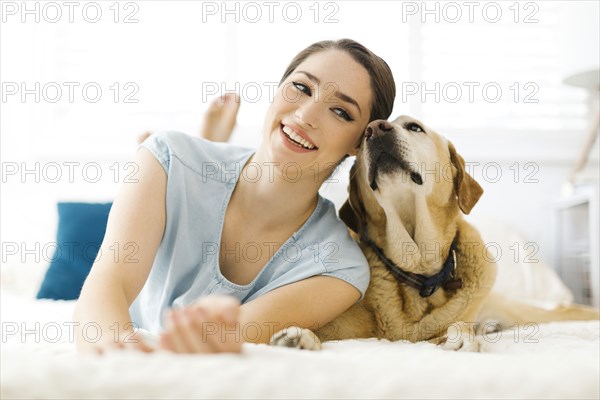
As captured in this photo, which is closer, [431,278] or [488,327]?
[431,278]

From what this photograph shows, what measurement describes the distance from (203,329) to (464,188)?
3.20 feet

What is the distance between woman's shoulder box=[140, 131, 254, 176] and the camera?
4.53 feet

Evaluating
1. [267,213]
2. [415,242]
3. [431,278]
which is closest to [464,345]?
[431,278]

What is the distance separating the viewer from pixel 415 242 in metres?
1.51

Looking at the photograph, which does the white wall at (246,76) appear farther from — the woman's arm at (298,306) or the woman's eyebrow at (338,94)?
the woman's arm at (298,306)

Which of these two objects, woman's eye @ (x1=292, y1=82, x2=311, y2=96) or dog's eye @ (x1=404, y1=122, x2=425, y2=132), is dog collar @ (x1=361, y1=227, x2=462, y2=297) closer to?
dog's eye @ (x1=404, y1=122, x2=425, y2=132)

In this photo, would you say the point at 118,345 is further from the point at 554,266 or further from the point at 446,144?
the point at 554,266

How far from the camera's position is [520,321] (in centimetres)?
188

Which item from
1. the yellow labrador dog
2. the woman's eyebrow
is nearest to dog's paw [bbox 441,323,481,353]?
the yellow labrador dog

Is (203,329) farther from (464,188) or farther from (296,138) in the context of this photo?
(464,188)

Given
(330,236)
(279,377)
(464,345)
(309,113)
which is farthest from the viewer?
(330,236)

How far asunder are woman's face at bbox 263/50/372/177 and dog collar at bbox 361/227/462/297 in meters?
0.33

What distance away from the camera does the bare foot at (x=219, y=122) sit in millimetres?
2609

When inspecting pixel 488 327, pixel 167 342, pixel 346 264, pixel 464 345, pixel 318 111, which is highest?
pixel 318 111
